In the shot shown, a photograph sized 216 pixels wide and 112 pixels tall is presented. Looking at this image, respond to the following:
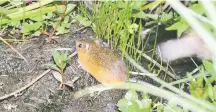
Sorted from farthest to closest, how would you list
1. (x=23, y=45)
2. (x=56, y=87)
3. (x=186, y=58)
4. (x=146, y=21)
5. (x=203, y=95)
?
(x=146, y=21), (x=186, y=58), (x=23, y=45), (x=56, y=87), (x=203, y=95)

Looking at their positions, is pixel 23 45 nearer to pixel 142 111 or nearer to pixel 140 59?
pixel 140 59

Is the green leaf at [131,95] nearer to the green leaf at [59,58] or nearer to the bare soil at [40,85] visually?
the bare soil at [40,85]

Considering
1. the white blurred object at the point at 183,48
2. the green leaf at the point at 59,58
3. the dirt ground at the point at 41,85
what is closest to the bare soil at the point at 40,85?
the dirt ground at the point at 41,85

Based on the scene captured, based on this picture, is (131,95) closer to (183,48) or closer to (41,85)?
(41,85)

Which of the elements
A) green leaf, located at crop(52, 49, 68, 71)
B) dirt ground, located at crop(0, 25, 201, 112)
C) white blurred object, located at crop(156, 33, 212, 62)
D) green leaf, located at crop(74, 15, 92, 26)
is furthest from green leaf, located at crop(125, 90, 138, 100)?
green leaf, located at crop(74, 15, 92, 26)

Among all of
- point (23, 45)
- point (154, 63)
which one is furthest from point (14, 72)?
point (154, 63)
